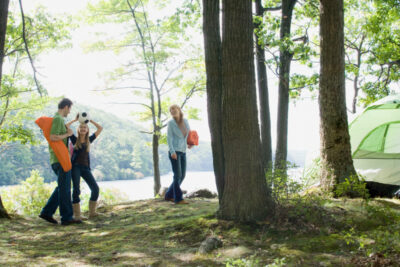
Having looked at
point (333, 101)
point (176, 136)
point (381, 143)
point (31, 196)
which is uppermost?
point (333, 101)

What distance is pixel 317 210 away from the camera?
392cm

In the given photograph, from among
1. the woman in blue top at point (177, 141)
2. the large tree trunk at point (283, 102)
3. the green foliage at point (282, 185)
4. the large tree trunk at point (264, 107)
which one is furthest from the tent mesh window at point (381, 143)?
the woman in blue top at point (177, 141)

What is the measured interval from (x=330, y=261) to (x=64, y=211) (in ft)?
13.9

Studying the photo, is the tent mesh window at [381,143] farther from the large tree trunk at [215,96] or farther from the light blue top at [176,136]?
the large tree trunk at [215,96]

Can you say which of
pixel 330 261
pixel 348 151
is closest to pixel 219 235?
pixel 330 261

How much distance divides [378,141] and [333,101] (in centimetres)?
227

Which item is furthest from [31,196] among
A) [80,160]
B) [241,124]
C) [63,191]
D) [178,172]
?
[241,124]

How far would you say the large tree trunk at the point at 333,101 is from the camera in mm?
5148

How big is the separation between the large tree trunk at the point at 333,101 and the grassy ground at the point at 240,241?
0.67 metres

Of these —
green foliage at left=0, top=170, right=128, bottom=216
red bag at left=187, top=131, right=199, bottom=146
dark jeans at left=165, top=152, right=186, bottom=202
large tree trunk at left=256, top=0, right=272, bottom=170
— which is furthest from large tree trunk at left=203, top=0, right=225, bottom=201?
green foliage at left=0, top=170, right=128, bottom=216

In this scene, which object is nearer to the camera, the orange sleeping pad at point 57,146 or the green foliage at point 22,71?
the orange sleeping pad at point 57,146

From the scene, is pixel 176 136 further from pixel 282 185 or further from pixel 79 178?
pixel 282 185

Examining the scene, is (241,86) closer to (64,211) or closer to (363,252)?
(363,252)

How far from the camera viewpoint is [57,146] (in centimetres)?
523
